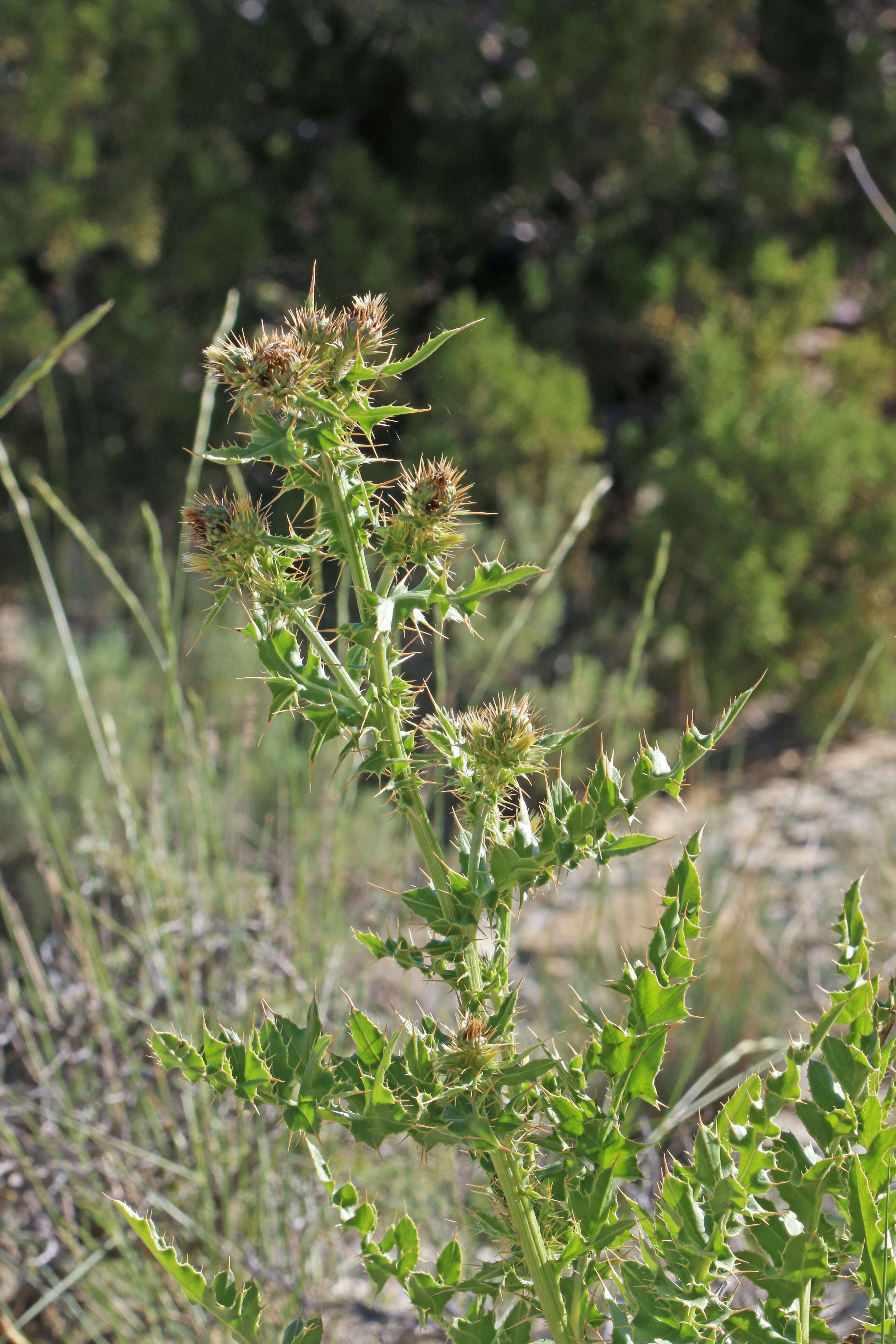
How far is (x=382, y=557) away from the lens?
61cm

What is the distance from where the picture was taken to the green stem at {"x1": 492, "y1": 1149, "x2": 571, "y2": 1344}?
23.3 inches

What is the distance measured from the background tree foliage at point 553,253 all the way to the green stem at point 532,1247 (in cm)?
277

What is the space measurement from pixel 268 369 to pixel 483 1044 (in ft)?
1.16

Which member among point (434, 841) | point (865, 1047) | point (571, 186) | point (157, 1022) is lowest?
point (157, 1022)

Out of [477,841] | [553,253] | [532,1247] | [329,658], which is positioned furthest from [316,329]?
[553,253]

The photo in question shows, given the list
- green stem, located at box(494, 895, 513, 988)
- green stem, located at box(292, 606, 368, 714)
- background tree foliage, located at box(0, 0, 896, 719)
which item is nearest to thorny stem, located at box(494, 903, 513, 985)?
green stem, located at box(494, 895, 513, 988)

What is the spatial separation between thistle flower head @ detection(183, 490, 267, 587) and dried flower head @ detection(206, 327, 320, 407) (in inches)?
2.3

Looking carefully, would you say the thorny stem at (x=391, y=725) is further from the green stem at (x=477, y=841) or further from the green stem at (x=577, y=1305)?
the green stem at (x=577, y=1305)

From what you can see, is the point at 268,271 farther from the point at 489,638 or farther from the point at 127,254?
the point at 489,638

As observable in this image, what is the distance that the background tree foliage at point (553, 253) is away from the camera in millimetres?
3633

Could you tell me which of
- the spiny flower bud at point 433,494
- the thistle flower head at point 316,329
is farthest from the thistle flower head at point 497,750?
the thistle flower head at point 316,329

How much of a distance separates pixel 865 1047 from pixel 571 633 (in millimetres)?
3492

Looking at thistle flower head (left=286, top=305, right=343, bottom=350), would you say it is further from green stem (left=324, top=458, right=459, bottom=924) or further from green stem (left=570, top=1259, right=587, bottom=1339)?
green stem (left=570, top=1259, right=587, bottom=1339)

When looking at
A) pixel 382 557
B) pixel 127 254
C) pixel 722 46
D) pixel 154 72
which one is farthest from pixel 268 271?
pixel 382 557
